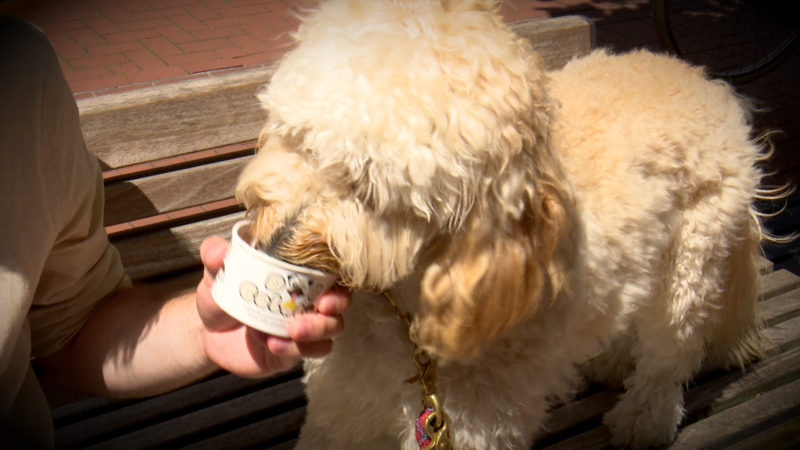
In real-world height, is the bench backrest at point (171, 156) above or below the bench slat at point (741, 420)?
above

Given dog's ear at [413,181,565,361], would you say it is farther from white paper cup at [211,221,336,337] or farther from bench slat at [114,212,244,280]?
bench slat at [114,212,244,280]

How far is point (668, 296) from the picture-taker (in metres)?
1.88

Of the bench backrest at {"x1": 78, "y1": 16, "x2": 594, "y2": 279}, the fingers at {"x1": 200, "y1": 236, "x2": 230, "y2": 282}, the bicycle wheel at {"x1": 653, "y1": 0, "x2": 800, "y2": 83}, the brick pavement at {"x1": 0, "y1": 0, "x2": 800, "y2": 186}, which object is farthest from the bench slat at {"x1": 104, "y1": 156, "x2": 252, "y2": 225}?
the bicycle wheel at {"x1": 653, "y1": 0, "x2": 800, "y2": 83}

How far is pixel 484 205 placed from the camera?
118 cm

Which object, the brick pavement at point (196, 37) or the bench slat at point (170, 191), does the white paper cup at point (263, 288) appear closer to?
the bench slat at point (170, 191)

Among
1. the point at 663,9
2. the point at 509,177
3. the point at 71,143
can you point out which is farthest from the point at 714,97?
the point at 663,9

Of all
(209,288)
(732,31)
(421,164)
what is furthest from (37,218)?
(732,31)

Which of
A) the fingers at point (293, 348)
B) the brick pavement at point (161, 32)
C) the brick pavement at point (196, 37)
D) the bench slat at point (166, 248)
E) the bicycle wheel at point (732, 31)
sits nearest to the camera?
the fingers at point (293, 348)

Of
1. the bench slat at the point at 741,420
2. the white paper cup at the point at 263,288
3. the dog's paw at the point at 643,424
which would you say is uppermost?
the white paper cup at the point at 263,288

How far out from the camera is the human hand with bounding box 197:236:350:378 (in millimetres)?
1149

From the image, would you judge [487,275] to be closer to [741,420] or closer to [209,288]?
[209,288]

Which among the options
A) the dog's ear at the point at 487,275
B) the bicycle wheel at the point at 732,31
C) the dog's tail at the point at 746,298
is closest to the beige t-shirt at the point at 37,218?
the dog's ear at the point at 487,275

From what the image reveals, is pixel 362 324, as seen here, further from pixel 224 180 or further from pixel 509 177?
pixel 224 180

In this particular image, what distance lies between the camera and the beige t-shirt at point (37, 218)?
4.10 ft
